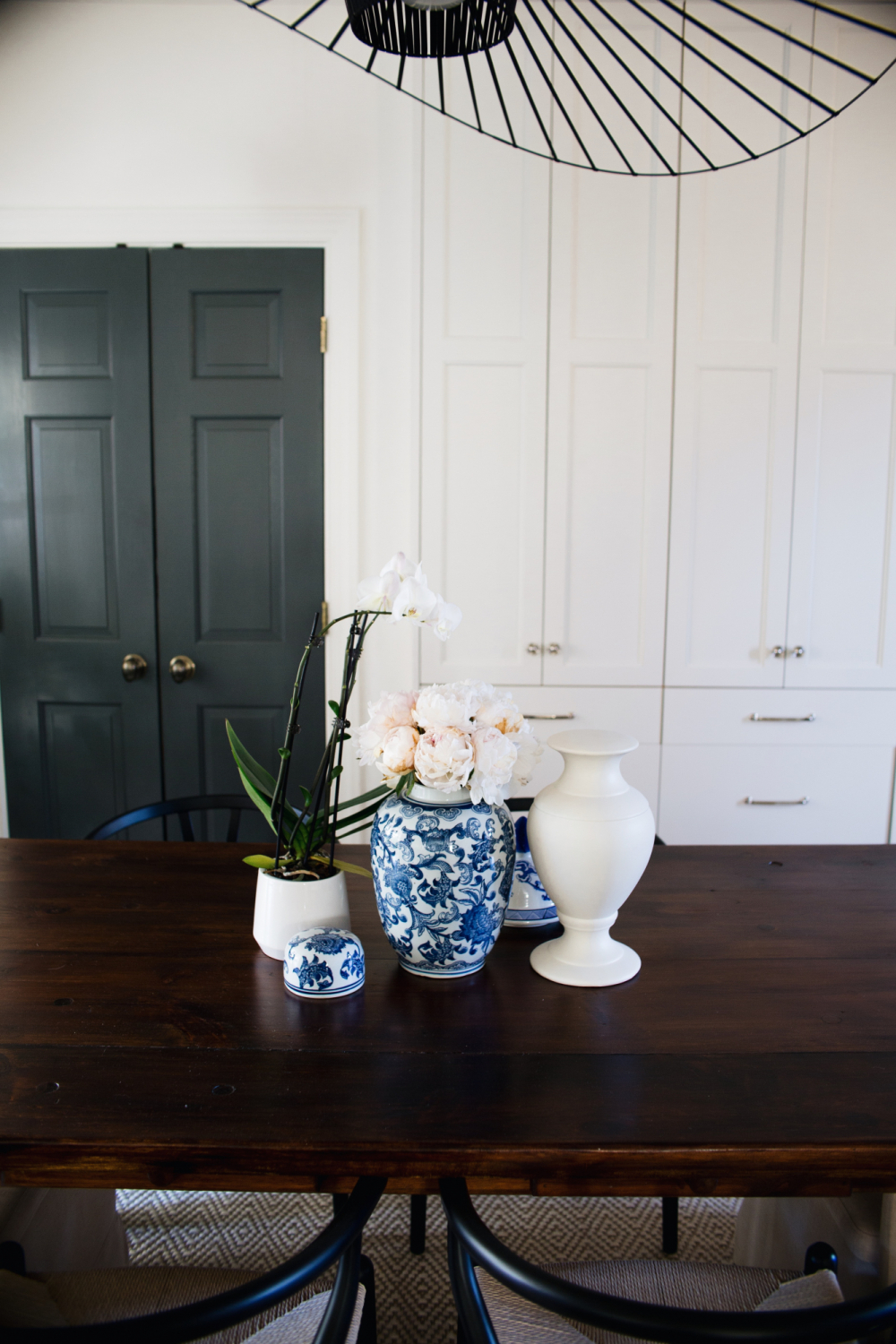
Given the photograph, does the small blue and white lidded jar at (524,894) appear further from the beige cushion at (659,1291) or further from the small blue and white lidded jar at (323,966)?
the beige cushion at (659,1291)

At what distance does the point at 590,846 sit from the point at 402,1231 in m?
1.08

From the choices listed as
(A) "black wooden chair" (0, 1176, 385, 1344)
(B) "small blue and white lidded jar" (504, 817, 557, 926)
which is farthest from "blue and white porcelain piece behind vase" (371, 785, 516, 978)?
(A) "black wooden chair" (0, 1176, 385, 1344)

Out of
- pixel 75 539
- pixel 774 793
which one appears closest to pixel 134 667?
pixel 75 539

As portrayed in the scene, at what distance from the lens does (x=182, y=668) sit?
9.27ft

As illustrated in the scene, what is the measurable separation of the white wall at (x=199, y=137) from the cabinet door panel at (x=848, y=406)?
1188mm

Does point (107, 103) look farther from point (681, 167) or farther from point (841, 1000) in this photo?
point (841, 1000)

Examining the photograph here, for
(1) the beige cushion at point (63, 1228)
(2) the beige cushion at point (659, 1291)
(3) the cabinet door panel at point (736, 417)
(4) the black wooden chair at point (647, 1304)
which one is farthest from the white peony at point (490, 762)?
(3) the cabinet door panel at point (736, 417)

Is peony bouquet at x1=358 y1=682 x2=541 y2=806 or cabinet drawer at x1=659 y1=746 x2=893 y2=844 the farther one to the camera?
cabinet drawer at x1=659 y1=746 x2=893 y2=844

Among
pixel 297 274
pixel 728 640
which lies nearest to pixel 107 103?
pixel 297 274

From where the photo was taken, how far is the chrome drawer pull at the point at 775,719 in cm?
258

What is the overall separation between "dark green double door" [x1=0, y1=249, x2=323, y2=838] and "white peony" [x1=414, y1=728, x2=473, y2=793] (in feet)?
6.12

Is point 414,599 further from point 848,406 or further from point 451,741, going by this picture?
point 848,406

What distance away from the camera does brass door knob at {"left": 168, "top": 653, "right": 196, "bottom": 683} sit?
2824mm

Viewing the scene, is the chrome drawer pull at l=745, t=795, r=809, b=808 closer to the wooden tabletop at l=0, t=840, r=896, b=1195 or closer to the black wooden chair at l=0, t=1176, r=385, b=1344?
the wooden tabletop at l=0, t=840, r=896, b=1195
